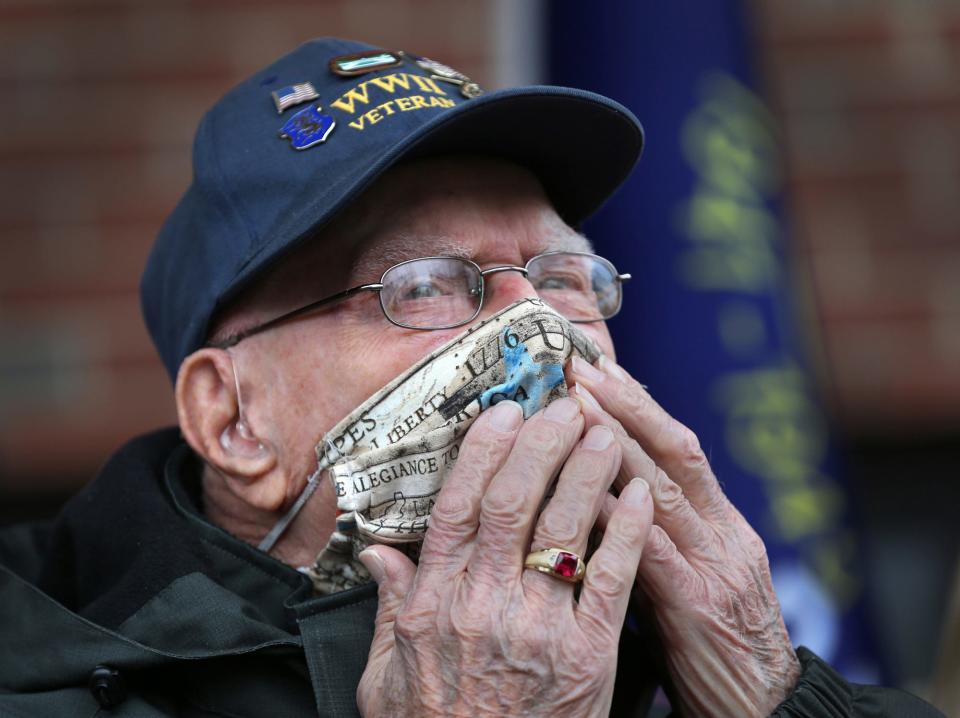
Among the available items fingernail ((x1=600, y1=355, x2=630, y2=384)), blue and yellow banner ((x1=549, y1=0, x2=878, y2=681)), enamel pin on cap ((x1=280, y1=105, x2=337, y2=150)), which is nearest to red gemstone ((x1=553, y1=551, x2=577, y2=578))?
fingernail ((x1=600, y1=355, x2=630, y2=384))

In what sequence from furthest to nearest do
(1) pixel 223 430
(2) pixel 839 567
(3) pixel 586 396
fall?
(2) pixel 839 567
(1) pixel 223 430
(3) pixel 586 396

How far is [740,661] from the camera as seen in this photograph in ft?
6.95

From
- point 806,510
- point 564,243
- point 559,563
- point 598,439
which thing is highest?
point 564,243

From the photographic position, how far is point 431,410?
2105mm

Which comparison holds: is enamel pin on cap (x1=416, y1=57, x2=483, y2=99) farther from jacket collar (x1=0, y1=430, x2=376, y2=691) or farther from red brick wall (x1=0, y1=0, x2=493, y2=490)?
red brick wall (x1=0, y1=0, x2=493, y2=490)

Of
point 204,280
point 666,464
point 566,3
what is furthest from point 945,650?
point 566,3

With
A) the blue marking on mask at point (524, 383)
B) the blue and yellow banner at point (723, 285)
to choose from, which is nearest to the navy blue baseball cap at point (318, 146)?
the blue marking on mask at point (524, 383)

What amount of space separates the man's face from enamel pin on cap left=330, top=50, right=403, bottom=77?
238 mm

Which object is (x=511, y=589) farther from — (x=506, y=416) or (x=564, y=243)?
(x=564, y=243)

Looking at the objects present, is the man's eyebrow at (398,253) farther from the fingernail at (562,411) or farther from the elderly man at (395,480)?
the fingernail at (562,411)

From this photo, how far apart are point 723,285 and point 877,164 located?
2.44 meters

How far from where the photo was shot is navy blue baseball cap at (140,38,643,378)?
7.36 feet

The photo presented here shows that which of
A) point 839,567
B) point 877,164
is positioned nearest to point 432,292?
point 839,567

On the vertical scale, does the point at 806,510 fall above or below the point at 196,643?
below
